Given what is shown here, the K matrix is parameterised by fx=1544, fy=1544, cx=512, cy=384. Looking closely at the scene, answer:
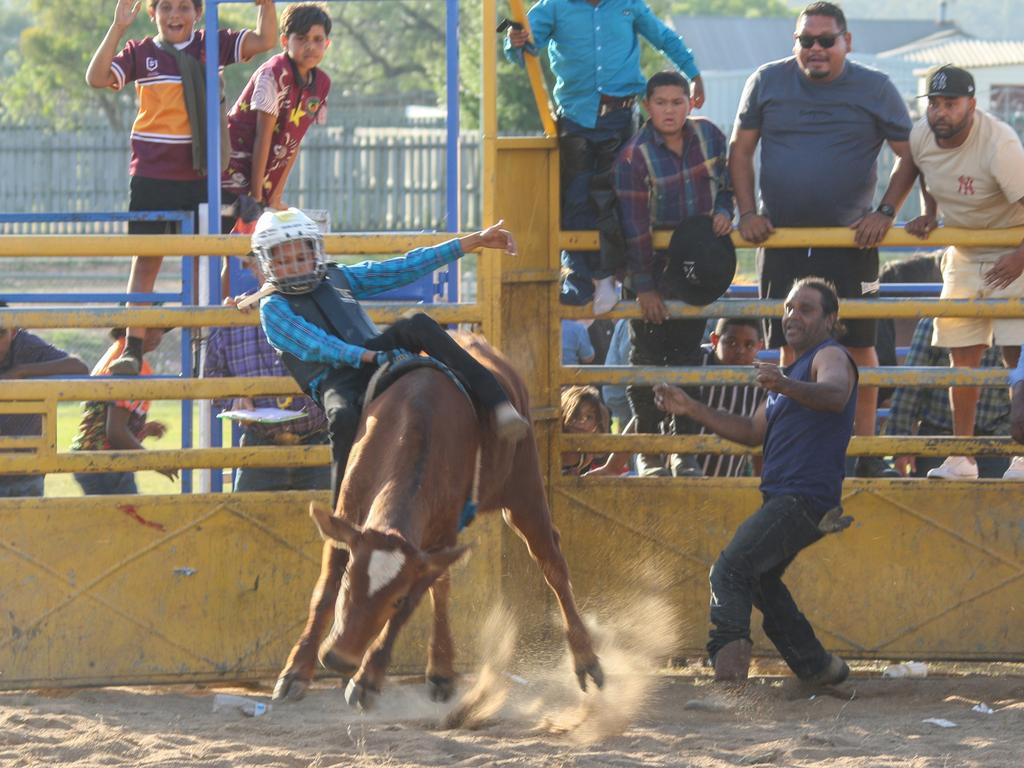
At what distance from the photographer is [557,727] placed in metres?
6.18

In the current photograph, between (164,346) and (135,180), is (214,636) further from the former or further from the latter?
(164,346)

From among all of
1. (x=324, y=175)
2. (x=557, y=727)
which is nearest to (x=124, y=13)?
(x=557, y=727)

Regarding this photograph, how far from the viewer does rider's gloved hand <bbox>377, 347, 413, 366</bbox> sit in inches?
241

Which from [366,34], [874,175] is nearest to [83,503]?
[874,175]

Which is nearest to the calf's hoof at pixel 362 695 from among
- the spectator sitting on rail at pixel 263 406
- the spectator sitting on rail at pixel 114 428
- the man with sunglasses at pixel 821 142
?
the spectator sitting on rail at pixel 263 406

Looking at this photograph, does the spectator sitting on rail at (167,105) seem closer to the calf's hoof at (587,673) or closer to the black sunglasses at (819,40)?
the black sunglasses at (819,40)

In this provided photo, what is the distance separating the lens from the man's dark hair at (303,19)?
8562 mm

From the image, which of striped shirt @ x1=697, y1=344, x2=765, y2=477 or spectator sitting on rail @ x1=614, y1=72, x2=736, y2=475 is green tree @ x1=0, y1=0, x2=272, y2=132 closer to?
striped shirt @ x1=697, y1=344, x2=765, y2=477

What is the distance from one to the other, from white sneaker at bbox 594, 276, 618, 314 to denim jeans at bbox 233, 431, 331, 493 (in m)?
1.69

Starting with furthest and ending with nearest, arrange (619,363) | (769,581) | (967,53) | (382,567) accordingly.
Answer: (967,53) → (619,363) → (769,581) → (382,567)

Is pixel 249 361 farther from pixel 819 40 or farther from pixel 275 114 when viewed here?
pixel 819 40

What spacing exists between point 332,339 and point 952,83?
3.18 meters

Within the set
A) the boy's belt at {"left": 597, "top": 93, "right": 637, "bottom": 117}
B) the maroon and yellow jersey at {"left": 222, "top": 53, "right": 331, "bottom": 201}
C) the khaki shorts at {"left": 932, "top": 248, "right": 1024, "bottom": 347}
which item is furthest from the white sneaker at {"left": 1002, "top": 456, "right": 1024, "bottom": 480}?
the maroon and yellow jersey at {"left": 222, "top": 53, "right": 331, "bottom": 201}

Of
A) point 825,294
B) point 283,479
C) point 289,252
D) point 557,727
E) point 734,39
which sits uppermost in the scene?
point 734,39
